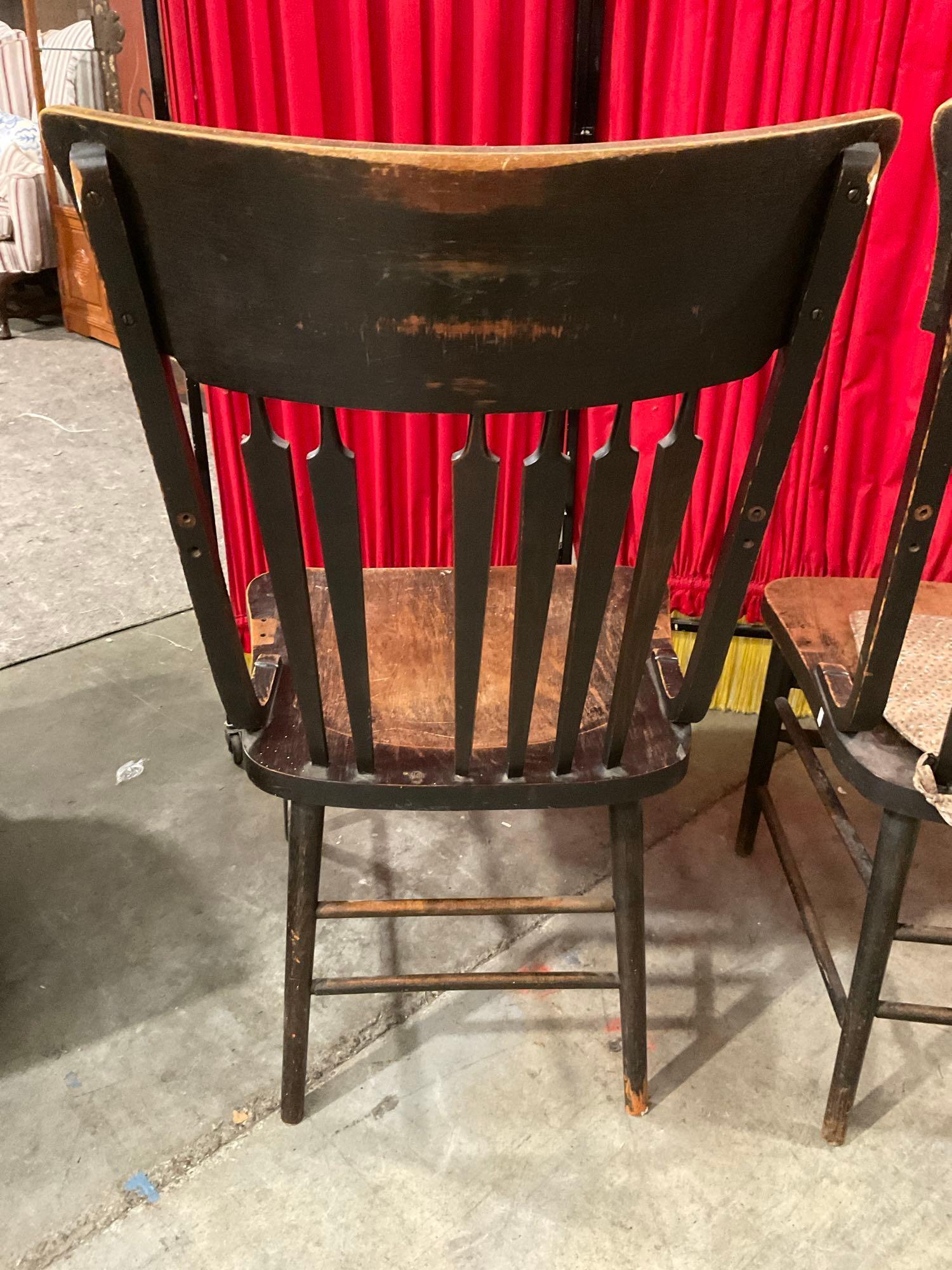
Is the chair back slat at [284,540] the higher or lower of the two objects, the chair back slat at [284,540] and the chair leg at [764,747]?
the higher

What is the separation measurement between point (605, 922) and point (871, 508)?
755 millimetres

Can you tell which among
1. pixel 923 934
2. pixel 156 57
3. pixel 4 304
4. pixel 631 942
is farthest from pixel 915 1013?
pixel 4 304

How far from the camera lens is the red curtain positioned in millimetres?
1254

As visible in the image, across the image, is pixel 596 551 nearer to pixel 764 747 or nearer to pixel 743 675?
pixel 764 747

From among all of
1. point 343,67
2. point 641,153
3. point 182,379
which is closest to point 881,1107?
point 641,153

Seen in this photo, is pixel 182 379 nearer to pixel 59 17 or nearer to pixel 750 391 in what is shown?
pixel 59 17

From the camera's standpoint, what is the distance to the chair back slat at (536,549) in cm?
67

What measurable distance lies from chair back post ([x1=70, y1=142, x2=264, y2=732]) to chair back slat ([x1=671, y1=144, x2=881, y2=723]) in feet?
1.30

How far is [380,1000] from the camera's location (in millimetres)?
1271

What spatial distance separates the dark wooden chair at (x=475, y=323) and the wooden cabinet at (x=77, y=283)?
3596 mm

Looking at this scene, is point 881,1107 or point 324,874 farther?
point 324,874

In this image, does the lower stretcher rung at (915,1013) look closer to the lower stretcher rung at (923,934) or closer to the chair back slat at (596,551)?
the lower stretcher rung at (923,934)

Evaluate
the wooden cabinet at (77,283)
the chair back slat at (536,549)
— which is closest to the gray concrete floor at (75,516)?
the wooden cabinet at (77,283)

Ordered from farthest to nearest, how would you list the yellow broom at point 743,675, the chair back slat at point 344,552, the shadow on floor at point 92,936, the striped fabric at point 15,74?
the striped fabric at point 15,74, the yellow broom at point 743,675, the shadow on floor at point 92,936, the chair back slat at point 344,552
